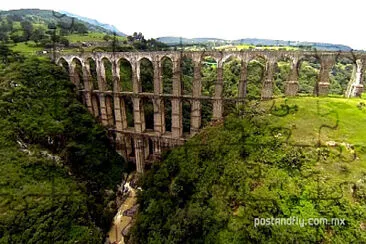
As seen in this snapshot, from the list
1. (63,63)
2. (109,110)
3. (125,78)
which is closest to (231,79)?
(125,78)

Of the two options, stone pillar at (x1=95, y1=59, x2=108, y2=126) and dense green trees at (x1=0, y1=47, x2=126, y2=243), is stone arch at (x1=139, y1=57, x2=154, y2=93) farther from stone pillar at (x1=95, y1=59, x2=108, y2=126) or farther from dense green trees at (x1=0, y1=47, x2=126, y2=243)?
dense green trees at (x1=0, y1=47, x2=126, y2=243)

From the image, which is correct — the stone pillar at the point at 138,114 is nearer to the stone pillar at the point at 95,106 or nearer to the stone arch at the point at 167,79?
the stone pillar at the point at 95,106

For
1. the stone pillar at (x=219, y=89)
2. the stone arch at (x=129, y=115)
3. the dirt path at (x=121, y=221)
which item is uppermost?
the stone pillar at (x=219, y=89)

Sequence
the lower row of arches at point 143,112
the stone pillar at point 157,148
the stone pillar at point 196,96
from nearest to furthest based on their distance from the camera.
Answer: the stone pillar at point 196,96, the lower row of arches at point 143,112, the stone pillar at point 157,148

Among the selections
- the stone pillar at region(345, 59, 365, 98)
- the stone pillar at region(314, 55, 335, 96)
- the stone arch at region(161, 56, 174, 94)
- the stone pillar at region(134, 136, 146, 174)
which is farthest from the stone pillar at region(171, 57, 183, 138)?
the stone pillar at region(345, 59, 365, 98)

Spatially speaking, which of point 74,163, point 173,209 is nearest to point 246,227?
point 173,209

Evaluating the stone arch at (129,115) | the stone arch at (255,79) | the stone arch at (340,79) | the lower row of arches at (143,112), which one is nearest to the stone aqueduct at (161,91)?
the lower row of arches at (143,112)
